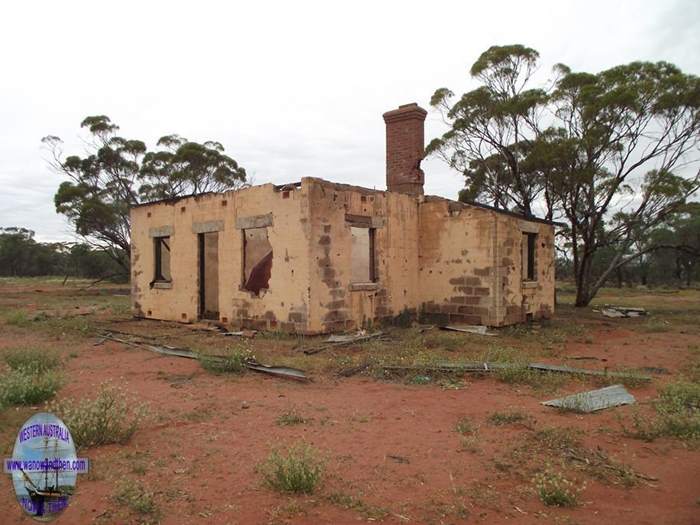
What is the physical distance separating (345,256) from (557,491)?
8.42 m

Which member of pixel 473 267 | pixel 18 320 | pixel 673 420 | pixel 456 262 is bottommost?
pixel 673 420

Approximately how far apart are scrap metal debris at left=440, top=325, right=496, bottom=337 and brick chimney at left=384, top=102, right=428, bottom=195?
13.4 feet

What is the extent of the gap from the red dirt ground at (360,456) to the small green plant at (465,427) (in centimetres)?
8

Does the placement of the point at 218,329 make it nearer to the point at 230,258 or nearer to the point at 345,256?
the point at 230,258

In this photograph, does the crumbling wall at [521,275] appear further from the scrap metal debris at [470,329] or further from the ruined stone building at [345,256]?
the scrap metal debris at [470,329]

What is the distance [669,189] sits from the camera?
16.9m

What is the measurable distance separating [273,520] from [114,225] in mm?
27727

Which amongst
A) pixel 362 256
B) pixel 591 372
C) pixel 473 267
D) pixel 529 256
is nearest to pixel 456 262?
pixel 473 267

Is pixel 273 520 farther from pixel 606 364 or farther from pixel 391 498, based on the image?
pixel 606 364

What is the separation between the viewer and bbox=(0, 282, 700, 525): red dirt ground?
3225 mm

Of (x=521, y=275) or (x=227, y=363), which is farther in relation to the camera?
(x=521, y=275)

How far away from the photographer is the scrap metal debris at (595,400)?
217 inches

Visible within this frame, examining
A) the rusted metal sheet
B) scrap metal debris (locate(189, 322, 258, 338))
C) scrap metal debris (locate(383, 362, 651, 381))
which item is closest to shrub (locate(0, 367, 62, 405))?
the rusted metal sheet

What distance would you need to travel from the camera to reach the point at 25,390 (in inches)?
215
